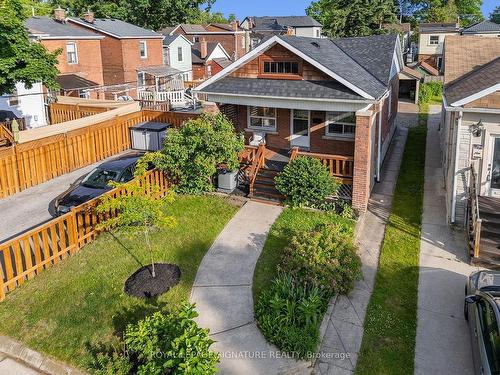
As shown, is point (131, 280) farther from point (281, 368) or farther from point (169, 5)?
point (169, 5)

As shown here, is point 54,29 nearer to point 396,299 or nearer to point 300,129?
point 300,129

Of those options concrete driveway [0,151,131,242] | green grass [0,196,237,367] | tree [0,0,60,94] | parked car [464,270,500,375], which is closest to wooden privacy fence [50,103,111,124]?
tree [0,0,60,94]

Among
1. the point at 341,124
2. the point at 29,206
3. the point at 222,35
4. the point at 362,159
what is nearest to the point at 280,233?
the point at 362,159

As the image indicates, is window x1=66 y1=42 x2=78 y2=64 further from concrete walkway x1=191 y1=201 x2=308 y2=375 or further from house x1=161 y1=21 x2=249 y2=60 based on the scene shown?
concrete walkway x1=191 y1=201 x2=308 y2=375

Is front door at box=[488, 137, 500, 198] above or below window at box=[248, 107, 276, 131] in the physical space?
below

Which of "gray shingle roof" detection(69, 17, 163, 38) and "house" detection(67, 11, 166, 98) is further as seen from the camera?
"house" detection(67, 11, 166, 98)

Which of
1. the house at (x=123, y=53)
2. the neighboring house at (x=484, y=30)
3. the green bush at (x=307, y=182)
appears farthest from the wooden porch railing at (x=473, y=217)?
the neighboring house at (x=484, y=30)
